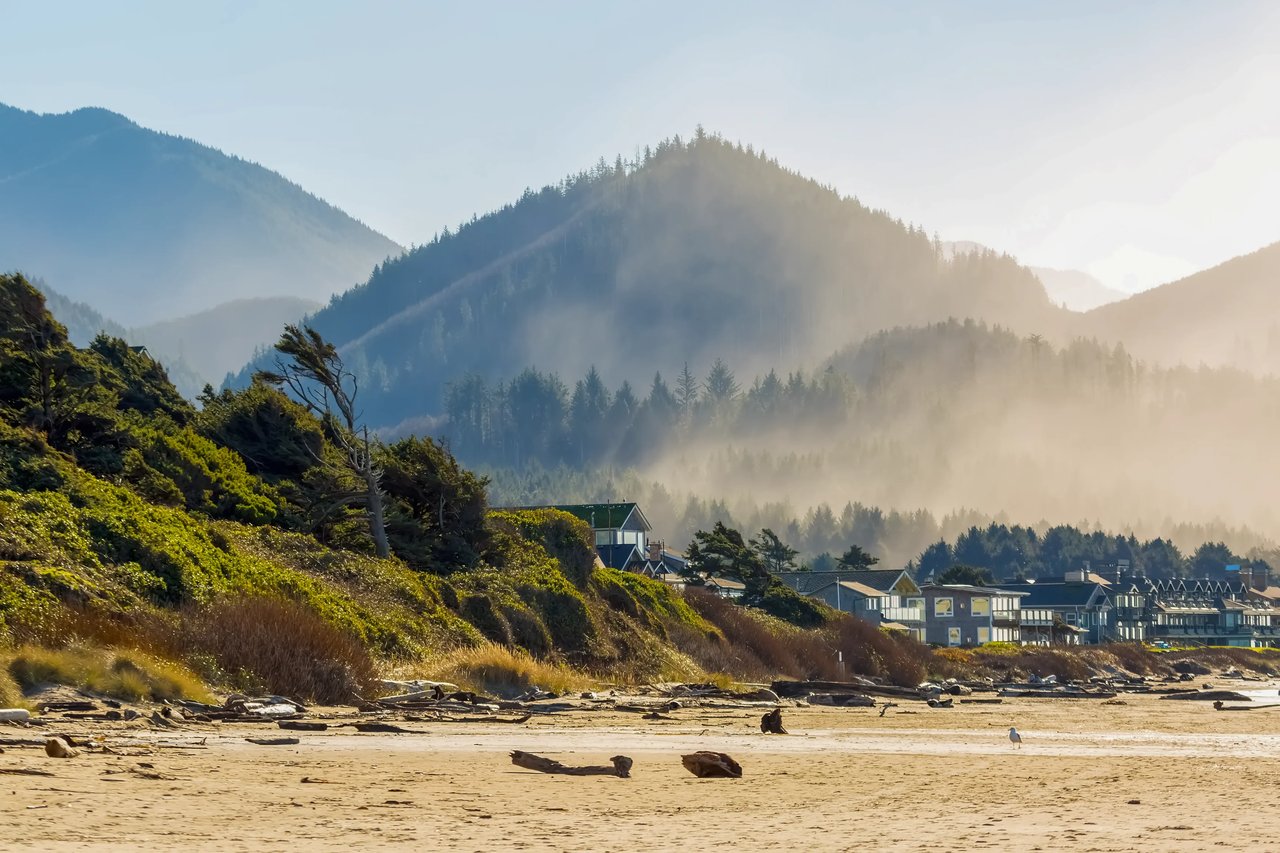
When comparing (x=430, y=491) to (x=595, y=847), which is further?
(x=430, y=491)

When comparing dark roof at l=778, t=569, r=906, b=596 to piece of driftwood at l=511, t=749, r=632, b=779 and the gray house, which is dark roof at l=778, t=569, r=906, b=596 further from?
piece of driftwood at l=511, t=749, r=632, b=779

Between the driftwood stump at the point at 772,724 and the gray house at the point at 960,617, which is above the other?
the gray house at the point at 960,617

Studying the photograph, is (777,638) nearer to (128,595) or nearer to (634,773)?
(128,595)

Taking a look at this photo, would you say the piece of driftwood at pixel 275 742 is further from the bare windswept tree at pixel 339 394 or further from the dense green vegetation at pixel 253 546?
the bare windswept tree at pixel 339 394

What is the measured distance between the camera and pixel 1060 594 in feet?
617

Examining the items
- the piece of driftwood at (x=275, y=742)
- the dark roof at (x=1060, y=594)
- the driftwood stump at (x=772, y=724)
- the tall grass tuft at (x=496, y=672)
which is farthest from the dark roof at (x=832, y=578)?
the piece of driftwood at (x=275, y=742)

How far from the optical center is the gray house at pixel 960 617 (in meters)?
151

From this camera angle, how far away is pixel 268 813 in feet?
43.6

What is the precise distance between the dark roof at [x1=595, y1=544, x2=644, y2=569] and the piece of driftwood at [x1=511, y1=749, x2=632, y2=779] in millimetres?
98438

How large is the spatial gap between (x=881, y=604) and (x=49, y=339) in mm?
109398

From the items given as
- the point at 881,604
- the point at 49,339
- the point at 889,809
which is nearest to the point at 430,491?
the point at 49,339

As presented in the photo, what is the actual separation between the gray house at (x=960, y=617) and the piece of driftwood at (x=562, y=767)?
136305 millimetres

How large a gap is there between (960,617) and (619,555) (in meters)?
48.6

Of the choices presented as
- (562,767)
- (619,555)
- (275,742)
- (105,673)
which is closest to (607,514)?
(619,555)
